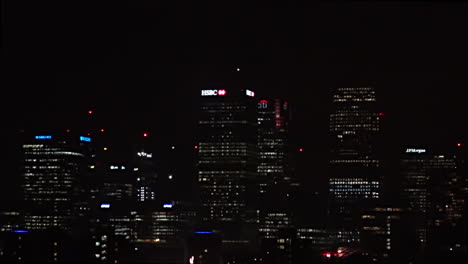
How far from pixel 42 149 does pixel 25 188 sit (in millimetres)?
1485

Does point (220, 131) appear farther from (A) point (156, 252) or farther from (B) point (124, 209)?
(A) point (156, 252)

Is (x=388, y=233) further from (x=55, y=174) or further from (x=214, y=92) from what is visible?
(x=55, y=174)

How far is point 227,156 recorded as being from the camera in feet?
94.2

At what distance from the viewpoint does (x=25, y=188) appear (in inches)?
1005

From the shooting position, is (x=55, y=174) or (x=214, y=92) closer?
(x=55, y=174)

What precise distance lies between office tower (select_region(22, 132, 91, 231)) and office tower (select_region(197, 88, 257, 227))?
4.74 metres

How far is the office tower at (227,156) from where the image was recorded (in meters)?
27.2

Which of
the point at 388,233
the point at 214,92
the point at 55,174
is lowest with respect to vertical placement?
the point at 388,233

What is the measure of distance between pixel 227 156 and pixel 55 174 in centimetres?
685

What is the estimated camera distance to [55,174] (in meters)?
25.4

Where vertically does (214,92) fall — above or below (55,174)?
above

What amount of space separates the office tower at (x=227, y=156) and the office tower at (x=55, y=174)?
4740mm

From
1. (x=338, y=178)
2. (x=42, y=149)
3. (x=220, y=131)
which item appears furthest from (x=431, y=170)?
(x=42, y=149)

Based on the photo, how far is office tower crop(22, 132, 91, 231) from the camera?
24.9m
